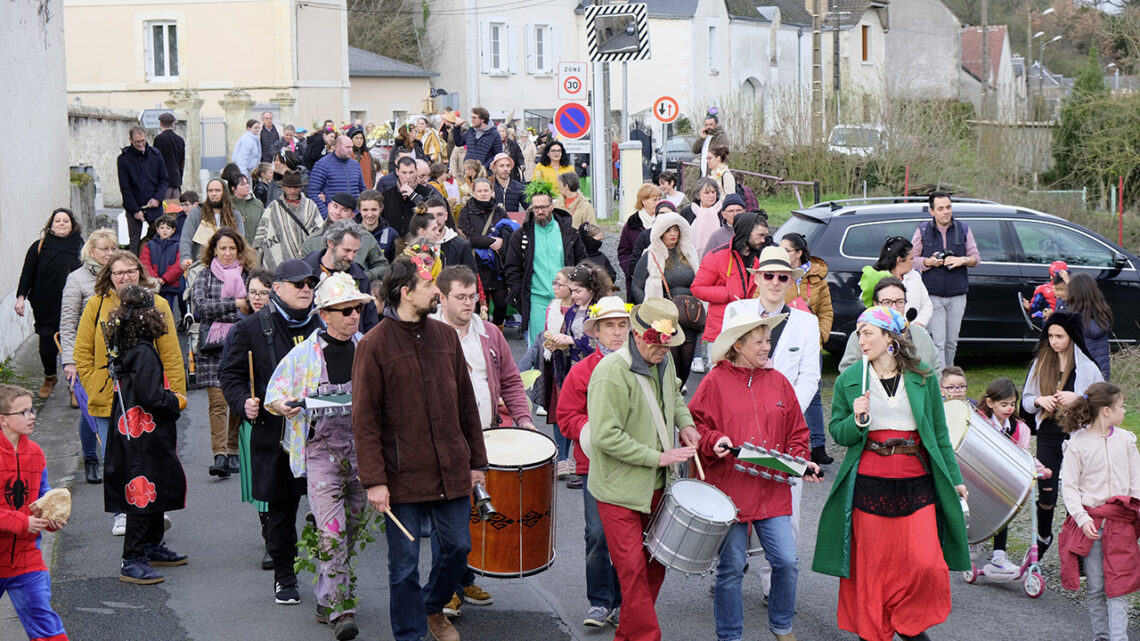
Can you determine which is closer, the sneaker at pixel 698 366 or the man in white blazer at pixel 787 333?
the man in white blazer at pixel 787 333

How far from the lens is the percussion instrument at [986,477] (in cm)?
701

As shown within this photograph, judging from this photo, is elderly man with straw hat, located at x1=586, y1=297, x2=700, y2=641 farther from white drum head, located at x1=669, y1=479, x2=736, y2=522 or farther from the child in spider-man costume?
the child in spider-man costume

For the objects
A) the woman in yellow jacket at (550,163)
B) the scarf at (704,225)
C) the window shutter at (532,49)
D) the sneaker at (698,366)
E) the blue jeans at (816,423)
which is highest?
the window shutter at (532,49)

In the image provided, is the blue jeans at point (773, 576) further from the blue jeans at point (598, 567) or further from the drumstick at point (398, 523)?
the drumstick at point (398, 523)

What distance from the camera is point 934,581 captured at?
634cm

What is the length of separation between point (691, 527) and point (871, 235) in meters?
8.26

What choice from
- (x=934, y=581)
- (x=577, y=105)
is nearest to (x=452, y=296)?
(x=934, y=581)

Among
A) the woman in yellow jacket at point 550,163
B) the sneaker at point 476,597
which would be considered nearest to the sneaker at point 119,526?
the sneaker at point 476,597

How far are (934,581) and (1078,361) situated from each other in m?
2.54

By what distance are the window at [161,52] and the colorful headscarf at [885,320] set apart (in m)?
43.0

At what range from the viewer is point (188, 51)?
45531 mm

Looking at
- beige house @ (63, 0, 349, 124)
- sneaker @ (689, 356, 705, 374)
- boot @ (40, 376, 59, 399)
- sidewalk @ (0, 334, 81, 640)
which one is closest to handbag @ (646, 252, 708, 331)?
sneaker @ (689, 356, 705, 374)

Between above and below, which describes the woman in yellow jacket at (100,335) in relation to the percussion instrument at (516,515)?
above

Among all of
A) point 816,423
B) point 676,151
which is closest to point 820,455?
point 816,423
